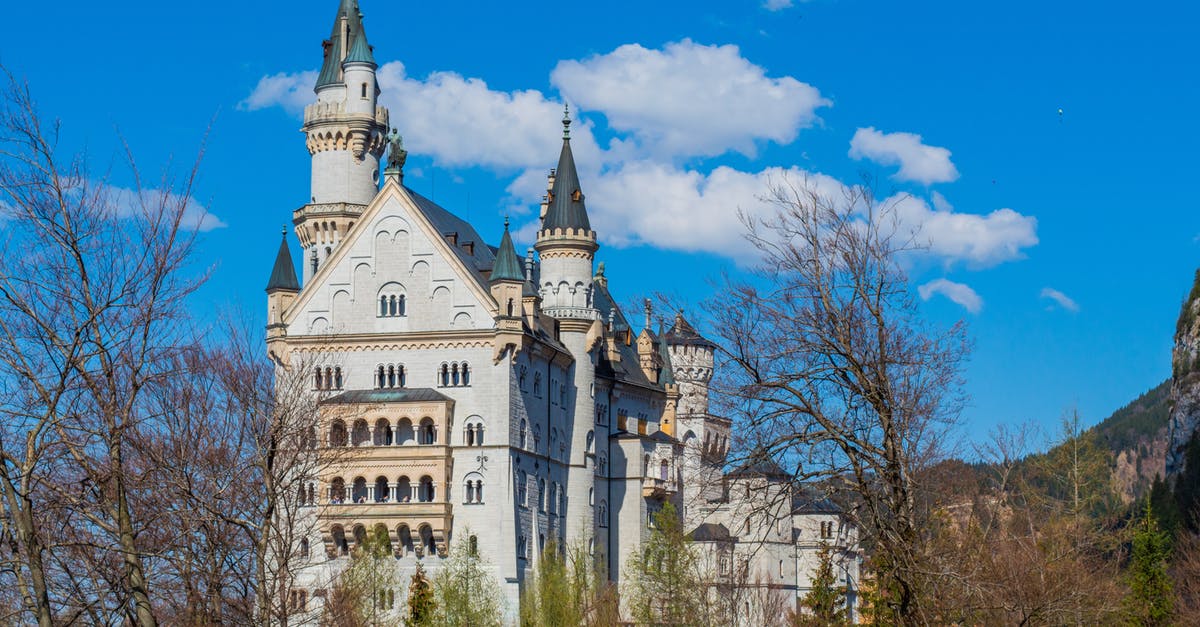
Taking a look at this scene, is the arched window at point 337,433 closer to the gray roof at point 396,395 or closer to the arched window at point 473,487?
the gray roof at point 396,395

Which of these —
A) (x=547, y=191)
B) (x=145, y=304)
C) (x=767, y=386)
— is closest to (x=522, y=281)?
(x=547, y=191)

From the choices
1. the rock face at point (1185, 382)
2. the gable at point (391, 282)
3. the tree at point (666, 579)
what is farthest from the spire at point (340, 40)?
the rock face at point (1185, 382)

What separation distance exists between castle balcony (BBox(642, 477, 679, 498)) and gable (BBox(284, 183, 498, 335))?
20.1 metres

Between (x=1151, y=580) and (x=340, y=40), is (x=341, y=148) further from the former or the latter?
(x=1151, y=580)

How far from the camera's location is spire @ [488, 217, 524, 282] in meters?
96.4

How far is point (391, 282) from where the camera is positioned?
321 feet

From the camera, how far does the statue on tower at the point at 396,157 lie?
99.7 m

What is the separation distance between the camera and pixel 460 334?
95812 mm

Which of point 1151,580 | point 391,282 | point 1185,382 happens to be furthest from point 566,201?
point 1185,382

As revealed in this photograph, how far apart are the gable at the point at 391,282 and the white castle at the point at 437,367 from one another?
0.08m

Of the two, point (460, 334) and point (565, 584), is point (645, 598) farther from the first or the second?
point (460, 334)

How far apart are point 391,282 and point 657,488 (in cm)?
2410

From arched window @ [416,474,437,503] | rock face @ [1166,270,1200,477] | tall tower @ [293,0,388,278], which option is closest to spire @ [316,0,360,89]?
tall tower @ [293,0,388,278]

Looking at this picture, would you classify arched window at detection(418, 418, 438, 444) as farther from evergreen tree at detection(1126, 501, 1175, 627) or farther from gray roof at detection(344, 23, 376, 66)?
evergreen tree at detection(1126, 501, 1175, 627)
